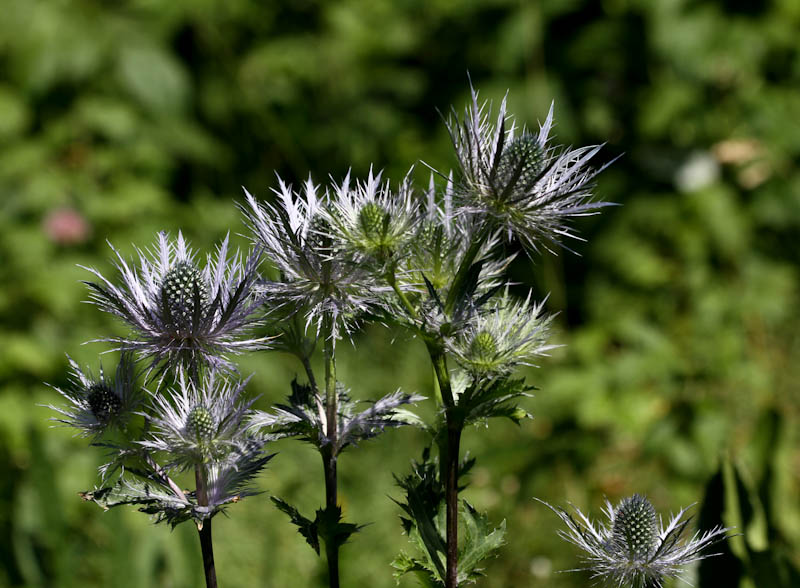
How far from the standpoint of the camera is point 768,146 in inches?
101

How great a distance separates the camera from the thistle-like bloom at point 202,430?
621 millimetres

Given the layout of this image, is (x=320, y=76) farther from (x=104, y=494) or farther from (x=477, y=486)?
(x=104, y=494)

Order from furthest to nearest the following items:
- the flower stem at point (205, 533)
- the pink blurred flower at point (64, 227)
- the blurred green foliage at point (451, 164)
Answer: the pink blurred flower at point (64, 227) < the blurred green foliage at point (451, 164) < the flower stem at point (205, 533)

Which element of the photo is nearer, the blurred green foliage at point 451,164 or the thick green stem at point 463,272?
the thick green stem at point 463,272

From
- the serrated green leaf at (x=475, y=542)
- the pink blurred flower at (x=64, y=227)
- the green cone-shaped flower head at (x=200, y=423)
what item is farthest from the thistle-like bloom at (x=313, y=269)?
the pink blurred flower at (x=64, y=227)

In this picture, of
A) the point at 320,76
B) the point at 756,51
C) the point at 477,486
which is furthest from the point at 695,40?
the point at 477,486

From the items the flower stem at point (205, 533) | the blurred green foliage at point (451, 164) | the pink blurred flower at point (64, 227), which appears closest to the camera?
the flower stem at point (205, 533)

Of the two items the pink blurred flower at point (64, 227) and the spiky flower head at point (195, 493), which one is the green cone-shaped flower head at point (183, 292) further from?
the pink blurred flower at point (64, 227)

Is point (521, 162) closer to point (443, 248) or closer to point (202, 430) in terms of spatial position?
point (443, 248)

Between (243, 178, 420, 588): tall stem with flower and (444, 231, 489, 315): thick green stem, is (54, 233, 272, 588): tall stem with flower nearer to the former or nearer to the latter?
(243, 178, 420, 588): tall stem with flower

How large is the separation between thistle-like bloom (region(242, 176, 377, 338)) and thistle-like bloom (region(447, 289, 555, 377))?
8 cm

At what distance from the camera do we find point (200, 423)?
0.62 m

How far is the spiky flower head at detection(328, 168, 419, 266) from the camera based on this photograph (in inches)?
24.5

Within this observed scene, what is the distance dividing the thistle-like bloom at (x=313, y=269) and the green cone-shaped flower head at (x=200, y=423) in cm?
10
